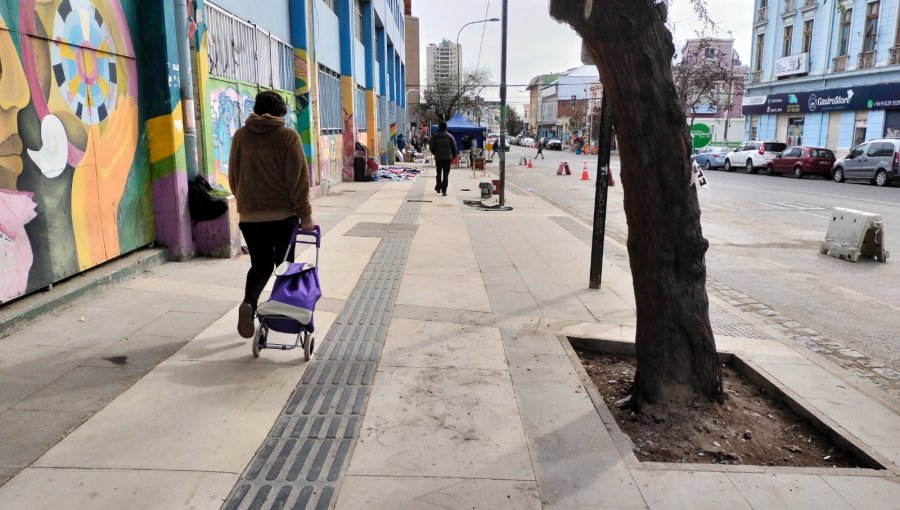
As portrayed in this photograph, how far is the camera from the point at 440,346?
5.12m

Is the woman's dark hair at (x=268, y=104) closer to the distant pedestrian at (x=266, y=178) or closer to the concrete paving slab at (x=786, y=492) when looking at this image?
the distant pedestrian at (x=266, y=178)

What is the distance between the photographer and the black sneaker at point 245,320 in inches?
184

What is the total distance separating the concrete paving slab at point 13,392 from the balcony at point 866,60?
→ 38.1 metres

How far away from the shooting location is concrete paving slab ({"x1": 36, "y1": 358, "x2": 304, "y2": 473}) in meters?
3.23

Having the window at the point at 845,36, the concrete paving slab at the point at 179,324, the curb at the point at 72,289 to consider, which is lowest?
the concrete paving slab at the point at 179,324

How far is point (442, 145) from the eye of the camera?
56.2 ft

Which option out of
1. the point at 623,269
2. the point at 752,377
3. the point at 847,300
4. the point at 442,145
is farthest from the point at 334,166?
the point at 752,377

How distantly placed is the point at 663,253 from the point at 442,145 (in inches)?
533

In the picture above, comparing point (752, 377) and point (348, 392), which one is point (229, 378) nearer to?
point (348, 392)

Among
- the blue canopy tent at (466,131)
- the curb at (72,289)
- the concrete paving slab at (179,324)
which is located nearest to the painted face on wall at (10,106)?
the curb at (72,289)

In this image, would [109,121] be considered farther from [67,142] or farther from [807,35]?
[807,35]

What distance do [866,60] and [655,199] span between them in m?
36.2

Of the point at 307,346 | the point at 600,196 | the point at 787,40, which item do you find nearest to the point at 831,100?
the point at 787,40

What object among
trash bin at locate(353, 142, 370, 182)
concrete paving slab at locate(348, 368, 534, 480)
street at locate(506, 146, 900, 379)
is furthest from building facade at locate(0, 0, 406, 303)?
trash bin at locate(353, 142, 370, 182)
